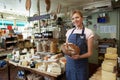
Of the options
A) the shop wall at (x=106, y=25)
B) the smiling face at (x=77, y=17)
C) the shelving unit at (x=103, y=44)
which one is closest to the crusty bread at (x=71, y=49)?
the smiling face at (x=77, y=17)

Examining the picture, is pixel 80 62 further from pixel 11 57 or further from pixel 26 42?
pixel 26 42

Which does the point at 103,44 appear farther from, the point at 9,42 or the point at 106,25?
the point at 9,42

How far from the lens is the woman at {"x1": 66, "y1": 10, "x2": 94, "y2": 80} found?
170 centimetres

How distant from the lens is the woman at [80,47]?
5.58 ft

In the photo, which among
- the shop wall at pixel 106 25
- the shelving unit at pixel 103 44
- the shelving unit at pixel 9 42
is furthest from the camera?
the shelving unit at pixel 9 42

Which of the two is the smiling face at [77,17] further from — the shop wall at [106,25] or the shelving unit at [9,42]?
the shelving unit at [9,42]

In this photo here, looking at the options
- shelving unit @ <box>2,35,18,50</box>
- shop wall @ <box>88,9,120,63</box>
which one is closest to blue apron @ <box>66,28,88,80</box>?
shop wall @ <box>88,9,120,63</box>

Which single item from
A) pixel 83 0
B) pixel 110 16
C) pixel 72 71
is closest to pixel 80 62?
pixel 72 71

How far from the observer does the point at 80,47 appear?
1754mm

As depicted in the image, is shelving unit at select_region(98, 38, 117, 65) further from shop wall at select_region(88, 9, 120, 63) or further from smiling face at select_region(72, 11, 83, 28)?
smiling face at select_region(72, 11, 83, 28)

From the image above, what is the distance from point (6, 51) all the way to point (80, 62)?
15.9ft

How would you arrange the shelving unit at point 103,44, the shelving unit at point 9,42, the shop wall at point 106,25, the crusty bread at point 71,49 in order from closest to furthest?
the crusty bread at point 71,49
the shelving unit at point 103,44
the shop wall at point 106,25
the shelving unit at point 9,42

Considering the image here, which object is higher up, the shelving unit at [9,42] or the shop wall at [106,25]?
the shop wall at [106,25]

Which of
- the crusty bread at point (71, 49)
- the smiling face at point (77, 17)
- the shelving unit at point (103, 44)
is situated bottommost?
the shelving unit at point (103, 44)
